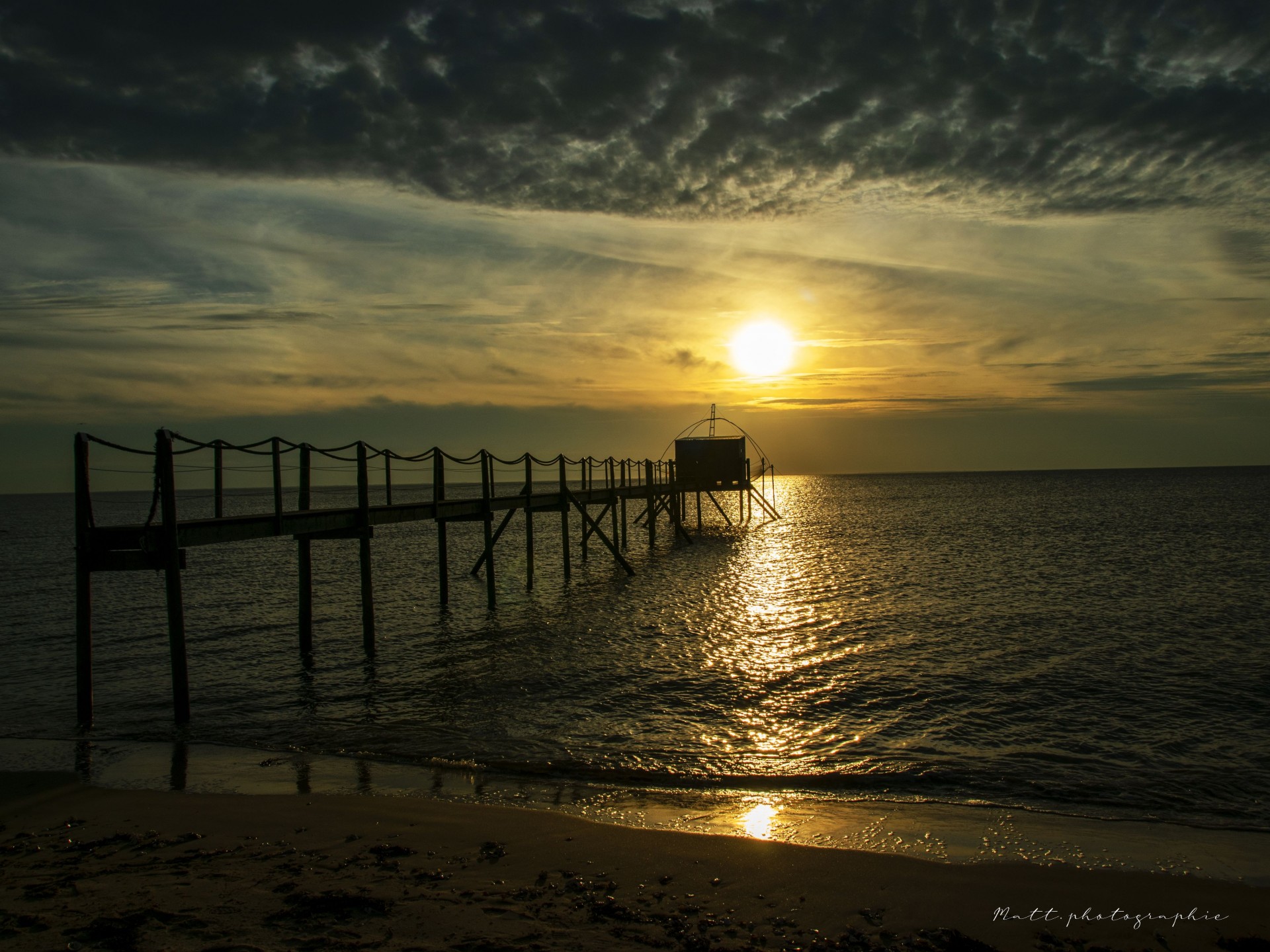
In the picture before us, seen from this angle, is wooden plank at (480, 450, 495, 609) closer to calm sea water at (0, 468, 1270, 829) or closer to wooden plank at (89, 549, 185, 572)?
calm sea water at (0, 468, 1270, 829)

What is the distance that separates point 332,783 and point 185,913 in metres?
3.13

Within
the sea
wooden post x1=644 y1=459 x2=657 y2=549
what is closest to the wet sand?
the sea

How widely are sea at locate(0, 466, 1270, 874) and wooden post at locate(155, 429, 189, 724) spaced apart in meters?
0.44

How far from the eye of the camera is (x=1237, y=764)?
8.98 meters

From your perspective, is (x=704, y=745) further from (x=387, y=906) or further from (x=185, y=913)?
(x=185, y=913)

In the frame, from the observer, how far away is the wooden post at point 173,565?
10.6 metres

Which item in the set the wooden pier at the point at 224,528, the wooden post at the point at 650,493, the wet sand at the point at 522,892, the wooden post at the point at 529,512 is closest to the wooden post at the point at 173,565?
the wooden pier at the point at 224,528

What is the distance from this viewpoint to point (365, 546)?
1602 cm

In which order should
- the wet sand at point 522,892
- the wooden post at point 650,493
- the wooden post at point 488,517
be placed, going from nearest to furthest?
the wet sand at point 522,892 → the wooden post at point 488,517 → the wooden post at point 650,493

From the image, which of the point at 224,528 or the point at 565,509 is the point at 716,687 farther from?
the point at 565,509

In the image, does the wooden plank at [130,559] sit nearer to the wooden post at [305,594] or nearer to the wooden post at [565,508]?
the wooden post at [305,594]

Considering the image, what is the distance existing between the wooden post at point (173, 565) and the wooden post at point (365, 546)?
3969mm
